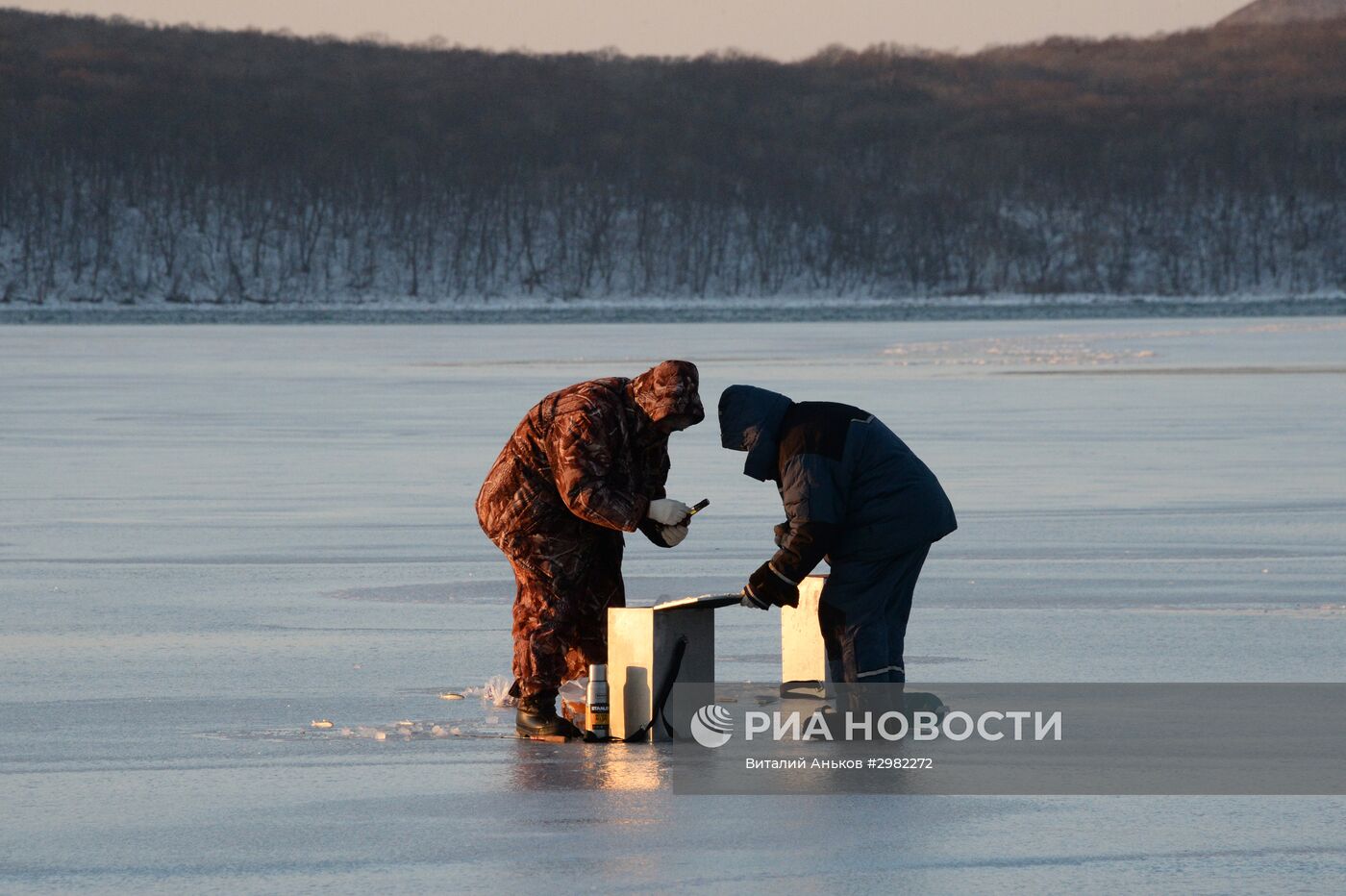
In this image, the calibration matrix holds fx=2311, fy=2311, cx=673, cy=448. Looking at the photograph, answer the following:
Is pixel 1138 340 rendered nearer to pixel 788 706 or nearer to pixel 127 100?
pixel 788 706

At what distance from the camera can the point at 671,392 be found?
6.70 metres

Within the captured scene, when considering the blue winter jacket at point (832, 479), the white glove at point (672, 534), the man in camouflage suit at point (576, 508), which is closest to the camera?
the blue winter jacket at point (832, 479)

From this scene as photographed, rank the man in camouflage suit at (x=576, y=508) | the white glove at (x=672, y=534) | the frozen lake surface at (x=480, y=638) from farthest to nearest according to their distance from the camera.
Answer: the white glove at (x=672, y=534) → the man in camouflage suit at (x=576, y=508) → the frozen lake surface at (x=480, y=638)

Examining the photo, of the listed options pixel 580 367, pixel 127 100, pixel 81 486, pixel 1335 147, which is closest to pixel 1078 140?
pixel 1335 147

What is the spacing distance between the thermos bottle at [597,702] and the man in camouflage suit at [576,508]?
0.26 ft

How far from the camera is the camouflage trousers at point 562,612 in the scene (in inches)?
277

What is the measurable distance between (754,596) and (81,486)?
9289mm

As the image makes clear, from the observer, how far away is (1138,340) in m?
45.9

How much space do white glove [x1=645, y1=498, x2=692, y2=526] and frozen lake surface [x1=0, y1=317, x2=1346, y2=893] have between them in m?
0.70

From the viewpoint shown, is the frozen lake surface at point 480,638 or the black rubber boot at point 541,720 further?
the black rubber boot at point 541,720

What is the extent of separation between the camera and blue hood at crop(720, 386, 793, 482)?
6.70 metres

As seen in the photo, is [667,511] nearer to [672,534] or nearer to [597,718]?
[672,534]

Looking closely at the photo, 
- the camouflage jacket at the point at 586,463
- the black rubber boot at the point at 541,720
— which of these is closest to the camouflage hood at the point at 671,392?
the camouflage jacket at the point at 586,463

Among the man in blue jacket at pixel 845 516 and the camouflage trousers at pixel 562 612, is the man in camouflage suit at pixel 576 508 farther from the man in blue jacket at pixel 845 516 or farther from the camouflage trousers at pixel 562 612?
the man in blue jacket at pixel 845 516
